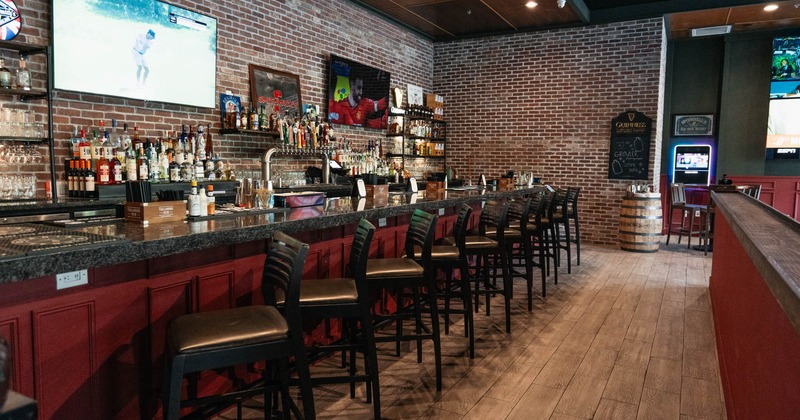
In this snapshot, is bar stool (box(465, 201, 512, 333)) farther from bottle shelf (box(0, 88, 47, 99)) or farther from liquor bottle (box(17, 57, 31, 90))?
liquor bottle (box(17, 57, 31, 90))

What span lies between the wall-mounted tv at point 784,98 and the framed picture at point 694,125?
0.87m

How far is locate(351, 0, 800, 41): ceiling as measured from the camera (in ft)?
24.1

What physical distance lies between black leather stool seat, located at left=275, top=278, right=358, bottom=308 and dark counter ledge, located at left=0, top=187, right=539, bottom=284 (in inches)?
11.3

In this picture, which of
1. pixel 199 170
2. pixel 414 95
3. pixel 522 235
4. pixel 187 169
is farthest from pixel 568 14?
pixel 187 169

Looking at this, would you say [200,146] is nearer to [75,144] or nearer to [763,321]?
[75,144]

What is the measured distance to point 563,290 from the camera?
17.1ft

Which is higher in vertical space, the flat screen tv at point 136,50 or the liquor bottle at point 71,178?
the flat screen tv at point 136,50

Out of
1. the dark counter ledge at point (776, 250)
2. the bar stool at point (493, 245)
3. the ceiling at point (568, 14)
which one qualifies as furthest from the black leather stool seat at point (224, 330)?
the ceiling at point (568, 14)

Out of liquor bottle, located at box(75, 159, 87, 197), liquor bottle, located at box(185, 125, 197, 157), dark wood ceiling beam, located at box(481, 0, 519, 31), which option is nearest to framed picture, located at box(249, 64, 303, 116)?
liquor bottle, located at box(185, 125, 197, 157)

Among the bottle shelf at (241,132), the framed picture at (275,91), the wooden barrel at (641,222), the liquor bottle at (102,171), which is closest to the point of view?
the liquor bottle at (102,171)

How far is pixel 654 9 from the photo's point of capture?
7.69 m

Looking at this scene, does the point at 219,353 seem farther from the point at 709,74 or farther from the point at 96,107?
the point at 709,74

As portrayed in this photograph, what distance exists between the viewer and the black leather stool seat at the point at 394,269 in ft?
8.85

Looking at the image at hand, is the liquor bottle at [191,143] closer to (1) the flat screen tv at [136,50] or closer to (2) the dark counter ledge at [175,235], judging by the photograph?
(1) the flat screen tv at [136,50]
